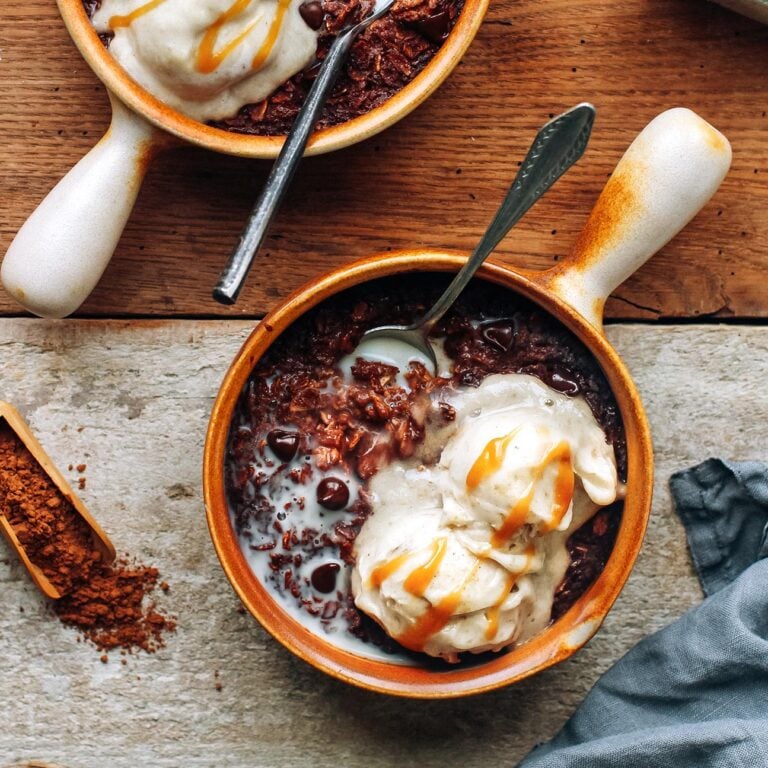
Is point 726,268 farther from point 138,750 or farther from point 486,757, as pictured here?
point 138,750

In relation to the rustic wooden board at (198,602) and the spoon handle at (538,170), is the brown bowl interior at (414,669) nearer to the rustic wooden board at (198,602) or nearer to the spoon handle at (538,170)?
the spoon handle at (538,170)

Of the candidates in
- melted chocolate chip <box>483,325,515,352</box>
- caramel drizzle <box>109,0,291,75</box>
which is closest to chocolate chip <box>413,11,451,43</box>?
caramel drizzle <box>109,0,291,75</box>

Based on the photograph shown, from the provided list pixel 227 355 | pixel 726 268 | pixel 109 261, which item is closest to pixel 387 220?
pixel 227 355

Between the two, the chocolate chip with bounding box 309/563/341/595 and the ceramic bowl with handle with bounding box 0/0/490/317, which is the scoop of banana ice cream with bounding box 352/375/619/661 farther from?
the ceramic bowl with handle with bounding box 0/0/490/317

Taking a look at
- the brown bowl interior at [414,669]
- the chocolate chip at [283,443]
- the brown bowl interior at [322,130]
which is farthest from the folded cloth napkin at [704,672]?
the brown bowl interior at [322,130]

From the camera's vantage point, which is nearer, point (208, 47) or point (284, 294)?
point (208, 47)

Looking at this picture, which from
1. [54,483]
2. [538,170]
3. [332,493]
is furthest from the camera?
[54,483]

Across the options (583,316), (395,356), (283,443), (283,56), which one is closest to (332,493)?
(283,443)

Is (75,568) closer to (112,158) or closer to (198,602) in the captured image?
(198,602)
